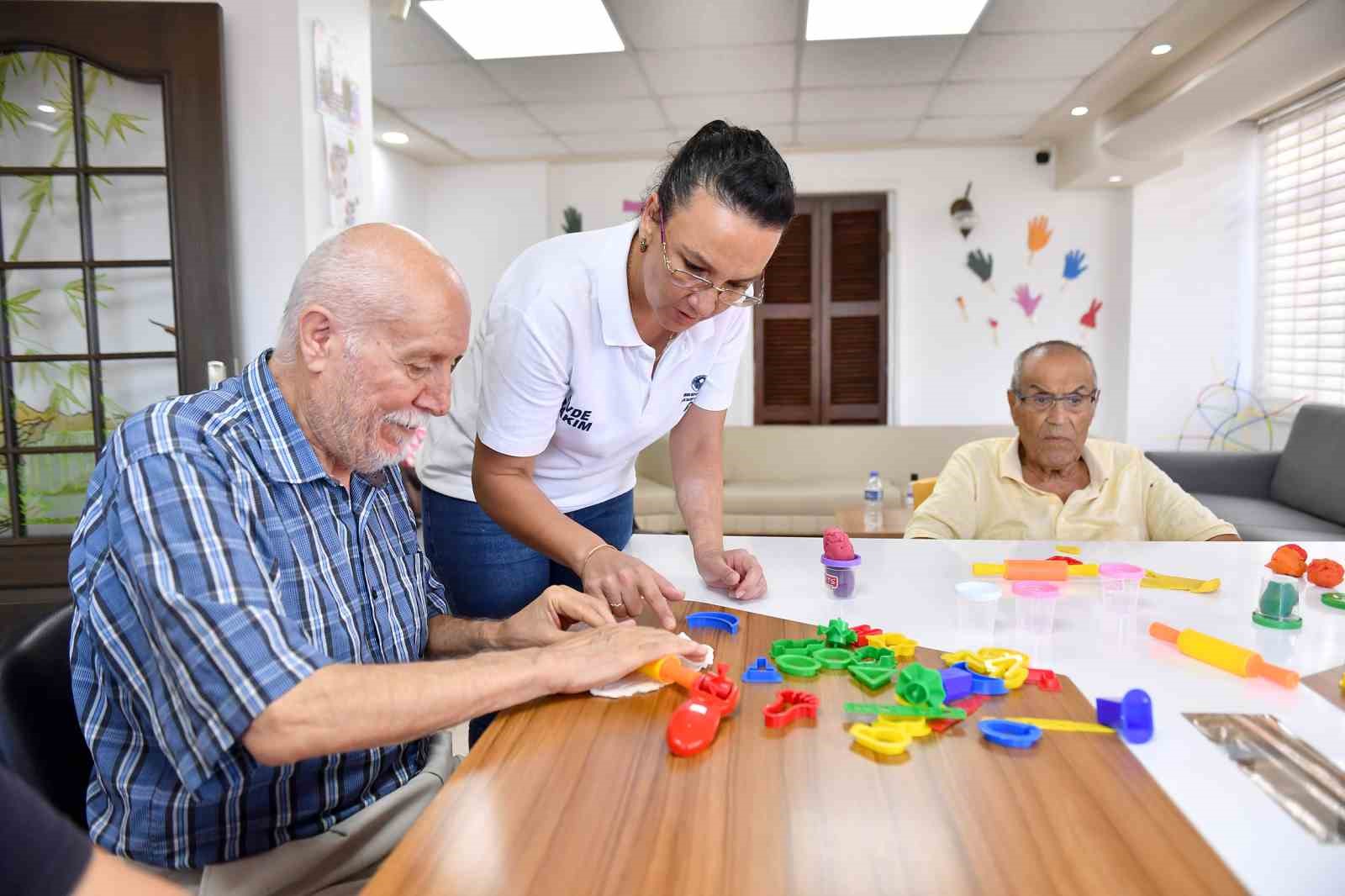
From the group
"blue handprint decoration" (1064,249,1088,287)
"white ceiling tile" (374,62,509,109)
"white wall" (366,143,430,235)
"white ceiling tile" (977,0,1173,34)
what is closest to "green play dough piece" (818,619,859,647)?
"white ceiling tile" (977,0,1173,34)

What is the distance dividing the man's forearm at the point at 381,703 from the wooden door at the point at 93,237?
213 centimetres

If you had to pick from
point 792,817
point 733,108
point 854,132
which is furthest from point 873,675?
point 854,132

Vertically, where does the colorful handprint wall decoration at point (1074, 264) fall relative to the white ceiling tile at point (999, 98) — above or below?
below

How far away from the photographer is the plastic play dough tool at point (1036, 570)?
61.2 inches

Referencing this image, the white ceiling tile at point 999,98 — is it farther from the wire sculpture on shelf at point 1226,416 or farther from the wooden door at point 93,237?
the wooden door at point 93,237

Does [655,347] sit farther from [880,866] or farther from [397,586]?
[880,866]

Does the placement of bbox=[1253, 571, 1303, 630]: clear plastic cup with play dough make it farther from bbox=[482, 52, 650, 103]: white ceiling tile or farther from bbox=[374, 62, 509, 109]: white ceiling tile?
bbox=[374, 62, 509, 109]: white ceiling tile

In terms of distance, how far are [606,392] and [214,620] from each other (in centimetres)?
88

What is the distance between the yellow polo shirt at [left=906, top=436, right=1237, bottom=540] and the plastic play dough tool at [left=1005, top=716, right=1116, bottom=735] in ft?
3.69

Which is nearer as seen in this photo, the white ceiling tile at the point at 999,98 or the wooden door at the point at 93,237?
the wooden door at the point at 93,237

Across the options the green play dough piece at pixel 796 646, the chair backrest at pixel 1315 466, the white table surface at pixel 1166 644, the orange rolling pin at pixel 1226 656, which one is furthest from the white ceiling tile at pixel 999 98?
the green play dough piece at pixel 796 646

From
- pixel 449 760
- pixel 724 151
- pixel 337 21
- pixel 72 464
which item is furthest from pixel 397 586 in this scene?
pixel 337 21

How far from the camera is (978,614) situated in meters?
1.40

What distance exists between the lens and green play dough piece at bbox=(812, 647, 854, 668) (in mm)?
1185
